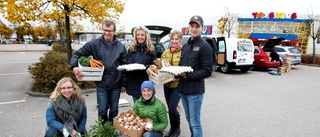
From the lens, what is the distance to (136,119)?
296cm

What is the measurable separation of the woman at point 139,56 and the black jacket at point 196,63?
55 cm

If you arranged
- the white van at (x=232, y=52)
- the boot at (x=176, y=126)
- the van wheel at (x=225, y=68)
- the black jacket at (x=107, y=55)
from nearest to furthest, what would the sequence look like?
1. the black jacket at (x=107, y=55)
2. the boot at (x=176, y=126)
3. the white van at (x=232, y=52)
4. the van wheel at (x=225, y=68)

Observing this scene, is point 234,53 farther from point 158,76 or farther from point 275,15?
point 275,15

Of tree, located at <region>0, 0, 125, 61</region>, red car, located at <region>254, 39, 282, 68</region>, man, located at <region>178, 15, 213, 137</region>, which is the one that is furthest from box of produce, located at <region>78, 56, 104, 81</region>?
red car, located at <region>254, 39, 282, 68</region>

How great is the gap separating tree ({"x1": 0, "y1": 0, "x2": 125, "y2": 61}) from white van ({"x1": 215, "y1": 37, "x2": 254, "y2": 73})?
518 centimetres

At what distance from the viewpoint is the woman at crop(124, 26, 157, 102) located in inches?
120

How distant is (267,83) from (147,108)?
739 centimetres

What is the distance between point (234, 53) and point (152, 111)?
8226 mm

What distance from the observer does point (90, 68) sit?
2814mm

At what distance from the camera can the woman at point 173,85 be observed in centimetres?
318

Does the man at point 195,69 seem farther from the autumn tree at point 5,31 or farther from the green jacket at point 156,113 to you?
the autumn tree at point 5,31

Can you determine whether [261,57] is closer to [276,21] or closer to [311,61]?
[311,61]

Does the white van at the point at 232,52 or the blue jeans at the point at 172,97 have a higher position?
the white van at the point at 232,52

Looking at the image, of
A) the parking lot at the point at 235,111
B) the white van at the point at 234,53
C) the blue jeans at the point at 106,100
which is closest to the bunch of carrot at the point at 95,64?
the blue jeans at the point at 106,100
